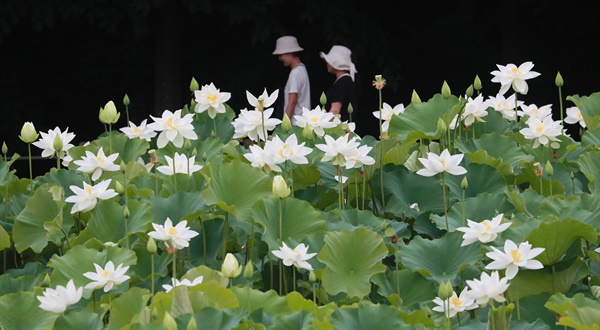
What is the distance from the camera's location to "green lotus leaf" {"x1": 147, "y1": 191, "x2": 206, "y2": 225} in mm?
2074

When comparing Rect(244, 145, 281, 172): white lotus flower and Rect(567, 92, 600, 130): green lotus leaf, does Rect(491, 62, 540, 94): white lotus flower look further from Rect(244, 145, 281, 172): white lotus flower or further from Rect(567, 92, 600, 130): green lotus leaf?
Rect(244, 145, 281, 172): white lotus flower

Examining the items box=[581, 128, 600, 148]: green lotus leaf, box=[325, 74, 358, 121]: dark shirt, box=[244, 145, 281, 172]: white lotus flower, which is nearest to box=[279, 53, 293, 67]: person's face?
box=[325, 74, 358, 121]: dark shirt

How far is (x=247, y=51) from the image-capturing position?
32.4ft

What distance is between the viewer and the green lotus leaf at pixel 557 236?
5.84 ft

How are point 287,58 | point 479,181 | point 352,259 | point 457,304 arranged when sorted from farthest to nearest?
point 287,58
point 479,181
point 352,259
point 457,304

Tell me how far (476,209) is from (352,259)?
372mm

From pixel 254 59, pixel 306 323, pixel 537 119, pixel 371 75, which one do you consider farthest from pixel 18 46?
pixel 306 323

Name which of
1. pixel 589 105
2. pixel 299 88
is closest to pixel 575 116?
pixel 589 105

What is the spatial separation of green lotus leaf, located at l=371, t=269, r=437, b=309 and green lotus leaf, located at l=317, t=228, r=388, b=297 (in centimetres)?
3

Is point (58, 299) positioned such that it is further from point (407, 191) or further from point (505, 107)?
point (505, 107)

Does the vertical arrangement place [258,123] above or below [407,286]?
above

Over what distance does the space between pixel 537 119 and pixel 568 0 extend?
8011 mm

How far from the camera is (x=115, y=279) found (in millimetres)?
1751

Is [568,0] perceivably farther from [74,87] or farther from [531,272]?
[531,272]
